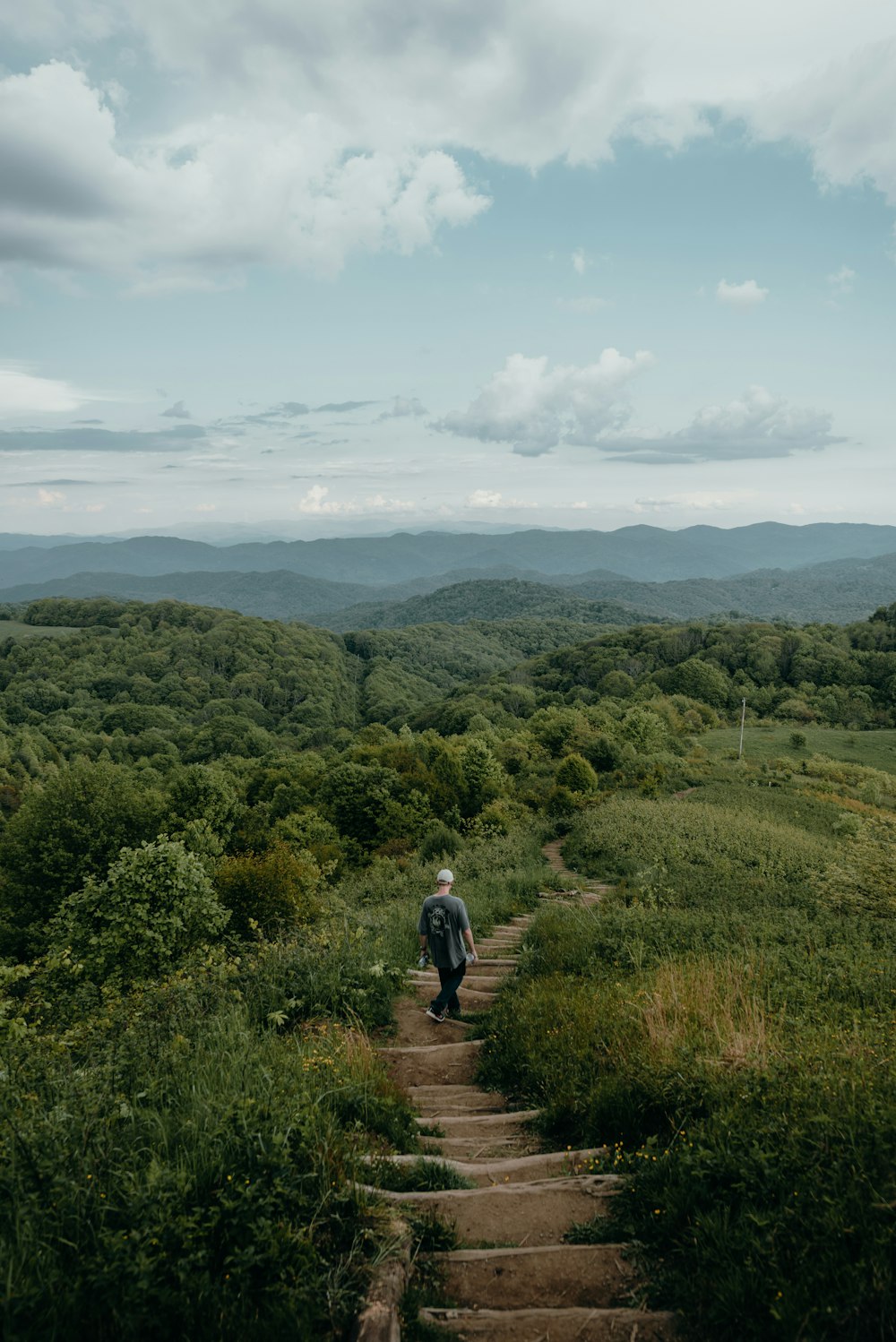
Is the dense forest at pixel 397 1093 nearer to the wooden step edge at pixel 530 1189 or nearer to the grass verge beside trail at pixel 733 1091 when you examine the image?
the grass verge beside trail at pixel 733 1091

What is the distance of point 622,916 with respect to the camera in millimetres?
9766

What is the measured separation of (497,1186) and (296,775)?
52577 millimetres

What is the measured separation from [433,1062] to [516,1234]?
3045mm

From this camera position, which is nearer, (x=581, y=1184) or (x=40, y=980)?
(x=581, y=1184)

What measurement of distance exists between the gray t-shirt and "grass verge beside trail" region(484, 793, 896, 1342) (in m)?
0.78

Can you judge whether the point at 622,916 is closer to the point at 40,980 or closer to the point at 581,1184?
the point at 581,1184

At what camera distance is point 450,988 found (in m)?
8.00

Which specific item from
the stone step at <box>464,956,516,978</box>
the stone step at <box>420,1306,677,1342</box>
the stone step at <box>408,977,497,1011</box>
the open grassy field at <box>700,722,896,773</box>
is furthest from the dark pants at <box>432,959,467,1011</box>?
the open grassy field at <box>700,722,896,773</box>

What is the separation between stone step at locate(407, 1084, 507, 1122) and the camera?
556 centimetres

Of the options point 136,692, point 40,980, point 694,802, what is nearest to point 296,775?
point 694,802

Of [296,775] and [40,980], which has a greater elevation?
[40,980]

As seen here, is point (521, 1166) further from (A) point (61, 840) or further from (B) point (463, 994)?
(A) point (61, 840)

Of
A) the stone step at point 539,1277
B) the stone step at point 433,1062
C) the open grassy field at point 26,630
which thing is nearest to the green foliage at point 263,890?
A: the stone step at point 433,1062

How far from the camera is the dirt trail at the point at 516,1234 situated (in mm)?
3125
